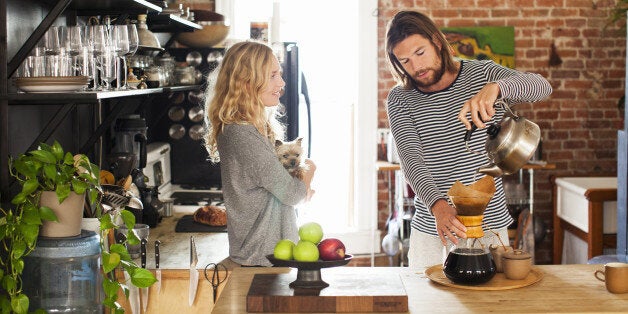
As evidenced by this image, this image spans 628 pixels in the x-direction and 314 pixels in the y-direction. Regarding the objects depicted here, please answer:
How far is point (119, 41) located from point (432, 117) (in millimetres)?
1121

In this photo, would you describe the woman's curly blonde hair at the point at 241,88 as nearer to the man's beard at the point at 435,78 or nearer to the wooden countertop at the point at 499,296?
the man's beard at the point at 435,78

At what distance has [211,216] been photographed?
4.10 m

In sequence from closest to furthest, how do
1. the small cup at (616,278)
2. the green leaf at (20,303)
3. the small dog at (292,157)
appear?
the green leaf at (20,303) < the small cup at (616,278) < the small dog at (292,157)

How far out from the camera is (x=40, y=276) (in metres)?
2.31

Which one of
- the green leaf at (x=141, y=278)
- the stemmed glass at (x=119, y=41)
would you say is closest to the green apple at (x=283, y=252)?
the green leaf at (x=141, y=278)

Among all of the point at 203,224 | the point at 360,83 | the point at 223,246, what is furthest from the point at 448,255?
the point at 360,83

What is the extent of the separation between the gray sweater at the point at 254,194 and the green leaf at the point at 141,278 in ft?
2.91

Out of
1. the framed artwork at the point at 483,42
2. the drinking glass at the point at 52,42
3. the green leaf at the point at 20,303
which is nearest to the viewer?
the green leaf at the point at 20,303

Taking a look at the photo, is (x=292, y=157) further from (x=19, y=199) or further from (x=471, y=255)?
(x=19, y=199)

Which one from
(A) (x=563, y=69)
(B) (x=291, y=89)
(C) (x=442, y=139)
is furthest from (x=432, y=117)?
(A) (x=563, y=69)

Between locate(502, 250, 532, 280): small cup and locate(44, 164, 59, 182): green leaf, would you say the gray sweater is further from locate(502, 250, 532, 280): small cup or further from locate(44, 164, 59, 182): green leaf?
locate(44, 164, 59, 182): green leaf

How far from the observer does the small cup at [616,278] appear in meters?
2.39

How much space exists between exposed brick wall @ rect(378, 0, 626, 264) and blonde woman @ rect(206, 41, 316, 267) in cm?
311

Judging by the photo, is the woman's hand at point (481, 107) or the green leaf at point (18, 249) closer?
the green leaf at point (18, 249)
